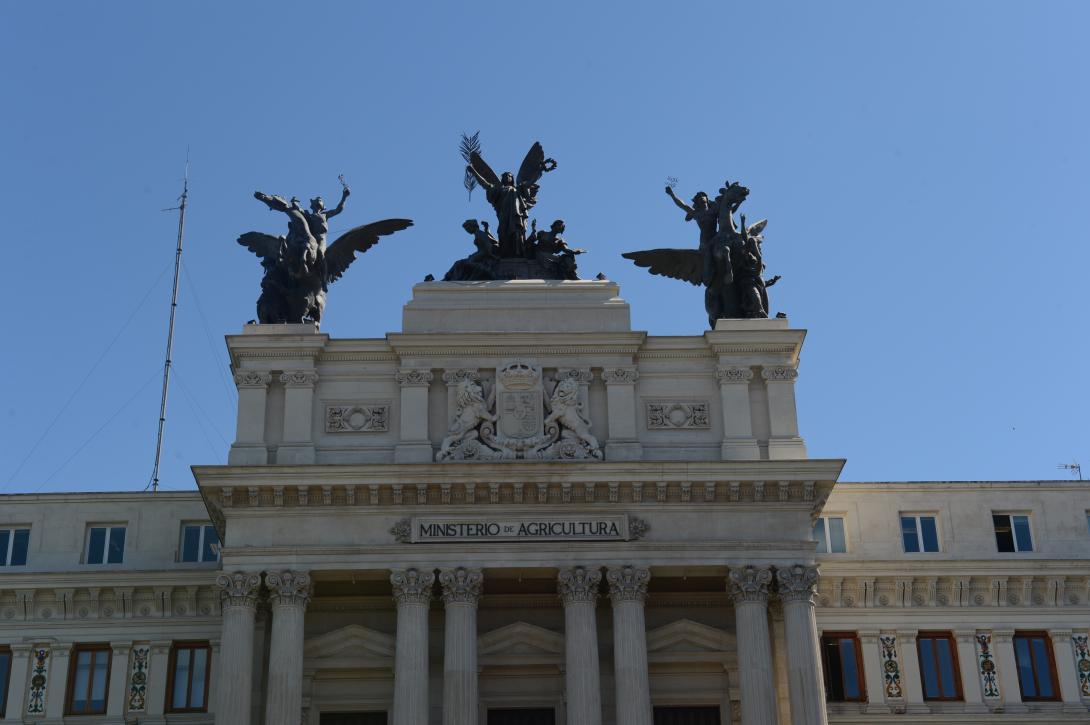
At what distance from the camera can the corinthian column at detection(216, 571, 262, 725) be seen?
3916 cm

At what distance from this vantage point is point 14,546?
4703cm

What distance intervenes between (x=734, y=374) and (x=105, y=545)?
1942 cm

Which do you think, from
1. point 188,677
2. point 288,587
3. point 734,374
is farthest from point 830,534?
point 188,677

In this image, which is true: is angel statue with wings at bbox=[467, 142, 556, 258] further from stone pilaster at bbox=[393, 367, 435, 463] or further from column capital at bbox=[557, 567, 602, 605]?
column capital at bbox=[557, 567, 602, 605]

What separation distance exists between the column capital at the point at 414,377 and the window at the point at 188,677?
32.2 feet

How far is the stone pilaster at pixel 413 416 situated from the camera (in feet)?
137

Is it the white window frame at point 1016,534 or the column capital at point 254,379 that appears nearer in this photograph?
the column capital at point 254,379

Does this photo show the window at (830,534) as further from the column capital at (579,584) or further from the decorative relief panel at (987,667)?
the column capital at (579,584)

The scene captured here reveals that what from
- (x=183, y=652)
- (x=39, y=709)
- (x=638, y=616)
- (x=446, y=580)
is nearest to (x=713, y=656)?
(x=638, y=616)

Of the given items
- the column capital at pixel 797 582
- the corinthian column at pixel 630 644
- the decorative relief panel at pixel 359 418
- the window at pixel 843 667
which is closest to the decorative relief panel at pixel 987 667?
the window at pixel 843 667

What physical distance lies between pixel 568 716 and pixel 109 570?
1492cm

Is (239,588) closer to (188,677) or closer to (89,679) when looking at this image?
(188,677)

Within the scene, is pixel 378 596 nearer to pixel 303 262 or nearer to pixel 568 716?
pixel 568 716

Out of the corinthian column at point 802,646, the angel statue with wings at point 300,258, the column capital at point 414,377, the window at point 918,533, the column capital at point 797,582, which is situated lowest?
the corinthian column at point 802,646
